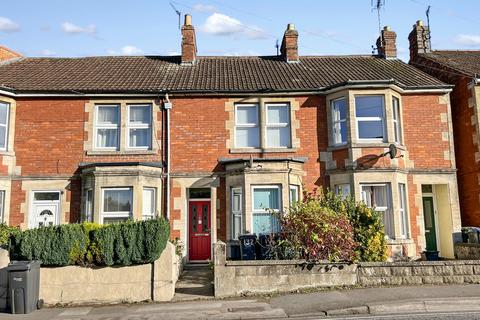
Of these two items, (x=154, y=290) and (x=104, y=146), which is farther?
(x=104, y=146)

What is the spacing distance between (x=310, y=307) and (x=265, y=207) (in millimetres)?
5421

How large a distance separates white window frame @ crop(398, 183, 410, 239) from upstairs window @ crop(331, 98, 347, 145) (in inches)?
101

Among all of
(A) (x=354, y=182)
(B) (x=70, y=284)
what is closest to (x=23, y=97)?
(B) (x=70, y=284)

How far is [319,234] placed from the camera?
1047cm

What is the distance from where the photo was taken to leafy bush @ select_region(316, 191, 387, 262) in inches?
441

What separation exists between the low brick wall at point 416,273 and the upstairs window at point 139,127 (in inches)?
333

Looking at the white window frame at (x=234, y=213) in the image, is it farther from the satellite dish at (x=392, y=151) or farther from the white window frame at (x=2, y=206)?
the white window frame at (x=2, y=206)

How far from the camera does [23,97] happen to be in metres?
14.7

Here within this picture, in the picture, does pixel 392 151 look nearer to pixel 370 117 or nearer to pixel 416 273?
pixel 370 117

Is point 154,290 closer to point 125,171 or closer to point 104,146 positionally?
point 125,171

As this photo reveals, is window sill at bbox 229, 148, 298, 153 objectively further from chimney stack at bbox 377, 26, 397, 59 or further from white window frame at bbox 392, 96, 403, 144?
chimney stack at bbox 377, 26, 397, 59

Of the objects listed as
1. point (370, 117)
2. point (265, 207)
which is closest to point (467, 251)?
point (370, 117)

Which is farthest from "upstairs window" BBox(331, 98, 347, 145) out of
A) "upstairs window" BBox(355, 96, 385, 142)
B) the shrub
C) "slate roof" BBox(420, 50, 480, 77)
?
"slate roof" BBox(420, 50, 480, 77)

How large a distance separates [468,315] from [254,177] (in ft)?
24.4
